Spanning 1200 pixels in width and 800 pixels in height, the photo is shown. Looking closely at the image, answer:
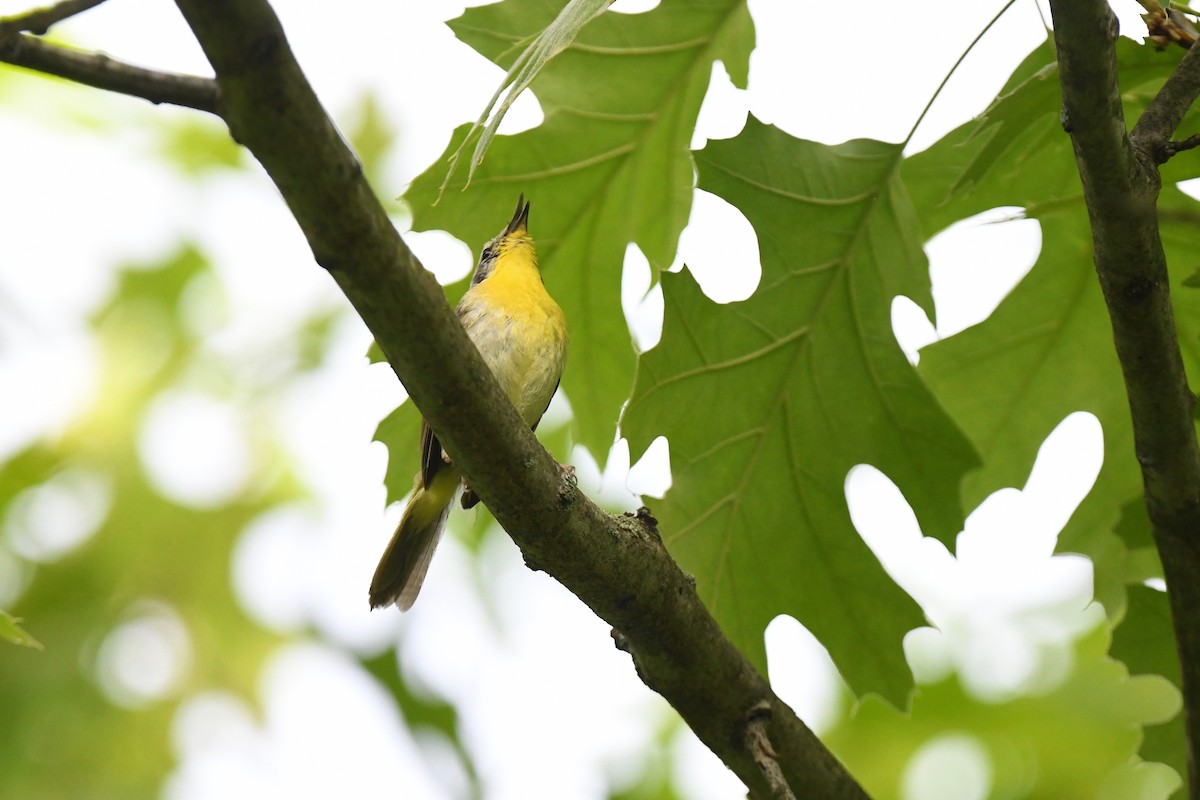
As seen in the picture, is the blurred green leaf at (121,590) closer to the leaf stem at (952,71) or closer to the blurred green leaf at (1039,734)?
the blurred green leaf at (1039,734)

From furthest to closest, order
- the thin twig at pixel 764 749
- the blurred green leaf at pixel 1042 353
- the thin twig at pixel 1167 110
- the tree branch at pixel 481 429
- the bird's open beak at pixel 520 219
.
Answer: the bird's open beak at pixel 520 219
the blurred green leaf at pixel 1042 353
the thin twig at pixel 764 749
the thin twig at pixel 1167 110
the tree branch at pixel 481 429

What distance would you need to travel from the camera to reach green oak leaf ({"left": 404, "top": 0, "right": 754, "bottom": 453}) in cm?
362

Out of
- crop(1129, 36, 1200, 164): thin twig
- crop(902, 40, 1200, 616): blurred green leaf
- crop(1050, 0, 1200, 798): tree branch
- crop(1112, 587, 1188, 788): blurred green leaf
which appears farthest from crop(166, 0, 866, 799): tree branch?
crop(902, 40, 1200, 616): blurred green leaf

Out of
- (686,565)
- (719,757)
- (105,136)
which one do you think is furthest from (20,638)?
(105,136)

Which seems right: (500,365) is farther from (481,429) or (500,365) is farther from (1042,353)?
(481,429)

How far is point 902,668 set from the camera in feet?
11.2

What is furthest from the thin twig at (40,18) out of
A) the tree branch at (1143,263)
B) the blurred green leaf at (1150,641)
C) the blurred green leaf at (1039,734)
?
the blurred green leaf at (1039,734)

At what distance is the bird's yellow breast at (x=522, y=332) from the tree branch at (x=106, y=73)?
2553 mm

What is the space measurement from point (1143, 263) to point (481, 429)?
4.19 feet

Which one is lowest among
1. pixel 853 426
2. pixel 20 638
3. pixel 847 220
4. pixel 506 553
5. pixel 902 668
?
→ pixel 20 638

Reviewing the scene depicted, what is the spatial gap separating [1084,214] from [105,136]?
16.7ft

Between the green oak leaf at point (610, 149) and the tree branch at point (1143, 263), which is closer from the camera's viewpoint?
the tree branch at point (1143, 263)

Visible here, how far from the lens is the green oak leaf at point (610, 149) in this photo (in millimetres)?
3625

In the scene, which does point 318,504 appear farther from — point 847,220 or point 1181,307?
point 1181,307
